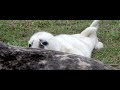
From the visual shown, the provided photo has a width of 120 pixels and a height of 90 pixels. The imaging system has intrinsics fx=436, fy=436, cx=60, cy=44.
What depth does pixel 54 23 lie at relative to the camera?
975 centimetres

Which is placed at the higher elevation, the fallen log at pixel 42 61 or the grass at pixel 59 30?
the grass at pixel 59 30

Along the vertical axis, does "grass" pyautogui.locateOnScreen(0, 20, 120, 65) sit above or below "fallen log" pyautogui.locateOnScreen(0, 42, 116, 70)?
above

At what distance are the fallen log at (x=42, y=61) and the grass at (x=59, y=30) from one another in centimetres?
462

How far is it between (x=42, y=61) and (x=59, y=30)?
21.1 feet

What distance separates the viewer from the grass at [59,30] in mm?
8070

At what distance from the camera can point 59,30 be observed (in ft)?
30.6

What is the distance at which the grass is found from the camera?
8070 millimetres

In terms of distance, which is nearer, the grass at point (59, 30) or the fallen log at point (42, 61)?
the fallen log at point (42, 61)

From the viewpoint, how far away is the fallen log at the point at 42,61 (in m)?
2.82

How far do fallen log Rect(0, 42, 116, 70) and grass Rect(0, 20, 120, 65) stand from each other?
462 centimetres

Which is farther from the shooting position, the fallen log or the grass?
the grass
